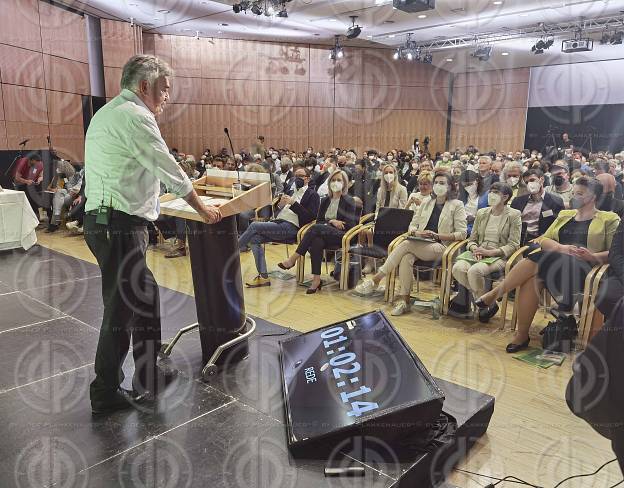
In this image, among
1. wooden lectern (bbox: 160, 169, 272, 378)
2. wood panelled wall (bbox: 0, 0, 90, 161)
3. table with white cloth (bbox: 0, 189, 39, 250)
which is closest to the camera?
wooden lectern (bbox: 160, 169, 272, 378)

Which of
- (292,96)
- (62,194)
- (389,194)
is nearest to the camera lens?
(389,194)

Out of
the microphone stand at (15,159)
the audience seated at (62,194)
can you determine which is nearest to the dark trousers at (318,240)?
the audience seated at (62,194)

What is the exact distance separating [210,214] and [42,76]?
9135mm

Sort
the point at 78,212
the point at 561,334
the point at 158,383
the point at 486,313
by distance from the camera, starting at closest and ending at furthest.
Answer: the point at 158,383 → the point at 561,334 → the point at 486,313 → the point at 78,212

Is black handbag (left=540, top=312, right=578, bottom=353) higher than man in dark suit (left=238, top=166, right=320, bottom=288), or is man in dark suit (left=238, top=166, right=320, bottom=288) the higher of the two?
man in dark suit (left=238, top=166, right=320, bottom=288)

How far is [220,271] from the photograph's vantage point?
263 cm

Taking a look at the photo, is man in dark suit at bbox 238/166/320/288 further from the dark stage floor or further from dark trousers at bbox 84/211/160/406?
dark trousers at bbox 84/211/160/406

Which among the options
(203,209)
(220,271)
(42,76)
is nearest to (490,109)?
(42,76)

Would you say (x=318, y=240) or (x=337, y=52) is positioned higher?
(x=337, y=52)

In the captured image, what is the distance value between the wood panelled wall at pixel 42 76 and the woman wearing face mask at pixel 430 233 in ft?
25.1

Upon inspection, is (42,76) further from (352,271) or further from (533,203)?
(533,203)

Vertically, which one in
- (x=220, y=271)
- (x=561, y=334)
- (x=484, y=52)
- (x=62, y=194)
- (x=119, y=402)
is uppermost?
(x=484, y=52)

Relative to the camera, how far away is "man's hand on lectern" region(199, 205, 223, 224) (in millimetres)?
2215

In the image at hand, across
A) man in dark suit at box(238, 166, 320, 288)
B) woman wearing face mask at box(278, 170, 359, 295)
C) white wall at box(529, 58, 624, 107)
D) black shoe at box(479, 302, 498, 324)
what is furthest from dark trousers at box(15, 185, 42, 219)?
white wall at box(529, 58, 624, 107)
